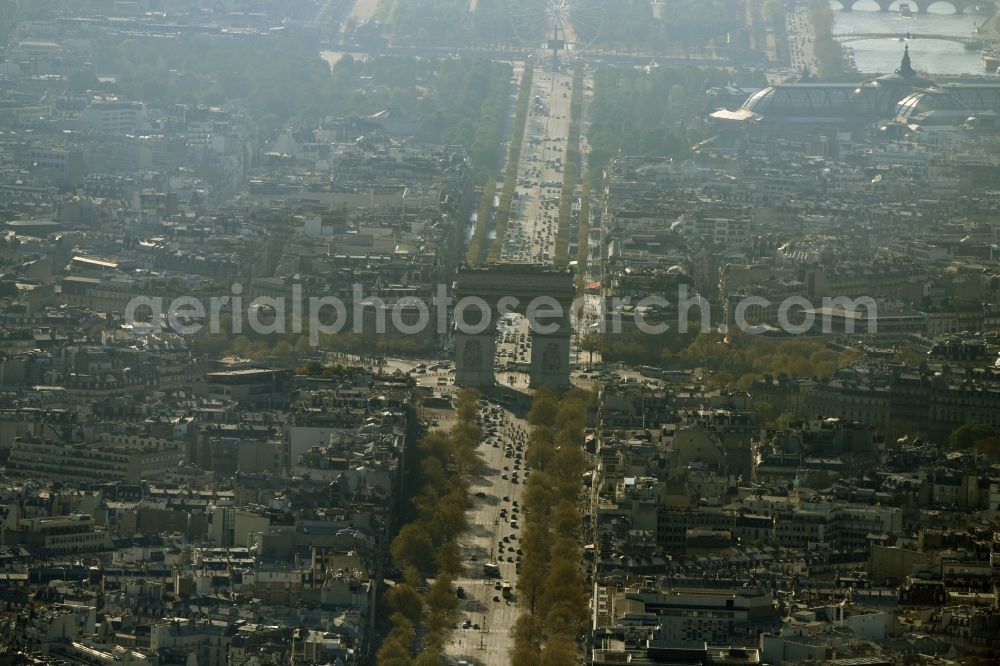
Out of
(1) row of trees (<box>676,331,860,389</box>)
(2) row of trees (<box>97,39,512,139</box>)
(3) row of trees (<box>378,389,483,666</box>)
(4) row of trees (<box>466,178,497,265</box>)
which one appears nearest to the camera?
(3) row of trees (<box>378,389,483,666</box>)

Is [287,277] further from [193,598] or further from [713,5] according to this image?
[713,5]

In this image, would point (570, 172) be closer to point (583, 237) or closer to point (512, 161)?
point (512, 161)

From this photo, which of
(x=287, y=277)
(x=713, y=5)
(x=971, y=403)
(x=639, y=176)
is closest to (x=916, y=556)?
(x=971, y=403)

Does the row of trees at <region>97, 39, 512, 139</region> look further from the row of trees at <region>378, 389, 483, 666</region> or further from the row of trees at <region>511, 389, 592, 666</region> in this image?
the row of trees at <region>378, 389, 483, 666</region>

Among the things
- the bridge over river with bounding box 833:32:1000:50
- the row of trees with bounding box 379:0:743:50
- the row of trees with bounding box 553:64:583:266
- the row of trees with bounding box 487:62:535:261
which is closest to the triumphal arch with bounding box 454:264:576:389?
the row of trees with bounding box 553:64:583:266

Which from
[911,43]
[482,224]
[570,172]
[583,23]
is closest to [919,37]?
[911,43]

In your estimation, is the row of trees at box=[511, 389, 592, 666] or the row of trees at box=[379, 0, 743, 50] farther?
the row of trees at box=[379, 0, 743, 50]

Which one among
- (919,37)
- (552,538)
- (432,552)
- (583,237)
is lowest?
(432,552)
